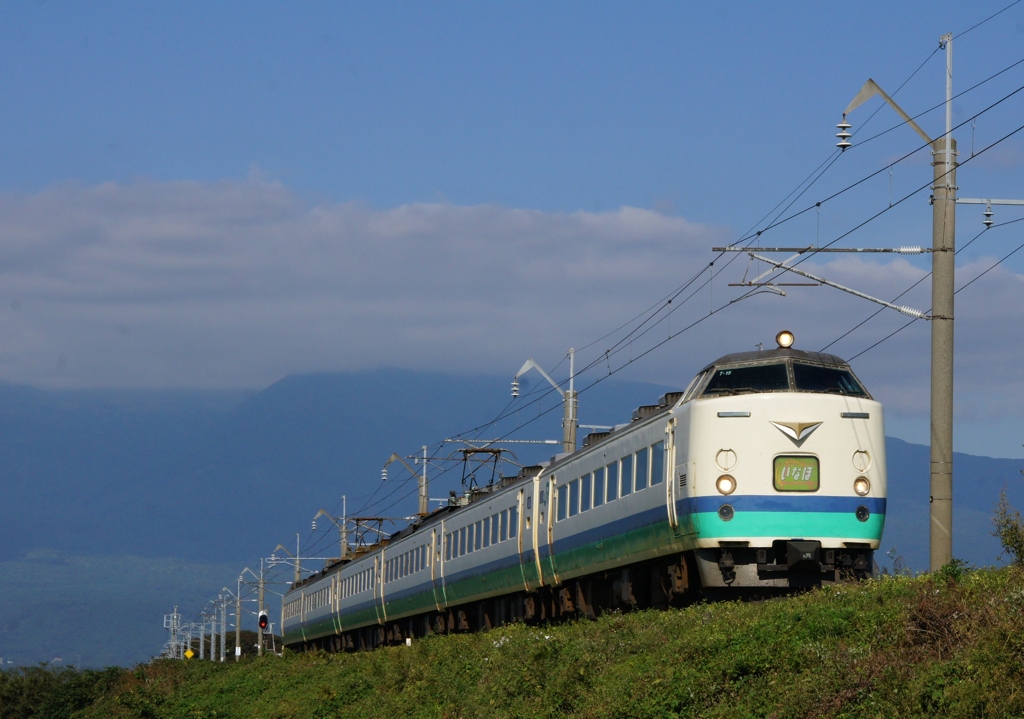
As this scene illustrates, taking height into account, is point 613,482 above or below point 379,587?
above

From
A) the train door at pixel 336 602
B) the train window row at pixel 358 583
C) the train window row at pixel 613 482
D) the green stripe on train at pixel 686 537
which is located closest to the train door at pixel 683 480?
the green stripe on train at pixel 686 537

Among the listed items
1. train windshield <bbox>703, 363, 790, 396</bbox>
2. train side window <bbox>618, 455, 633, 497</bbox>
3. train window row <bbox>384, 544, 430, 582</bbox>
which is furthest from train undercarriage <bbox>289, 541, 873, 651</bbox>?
train window row <bbox>384, 544, 430, 582</bbox>

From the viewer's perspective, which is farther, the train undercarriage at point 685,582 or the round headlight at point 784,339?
the round headlight at point 784,339

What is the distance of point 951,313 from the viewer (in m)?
19.6

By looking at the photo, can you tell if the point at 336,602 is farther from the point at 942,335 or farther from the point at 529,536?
the point at 942,335

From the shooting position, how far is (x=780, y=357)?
20125mm

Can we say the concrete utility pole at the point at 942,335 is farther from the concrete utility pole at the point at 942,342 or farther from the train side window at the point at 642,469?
the train side window at the point at 642,469

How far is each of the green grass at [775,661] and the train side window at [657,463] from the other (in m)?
2.06

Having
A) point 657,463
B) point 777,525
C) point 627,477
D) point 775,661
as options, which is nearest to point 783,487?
point 777,525

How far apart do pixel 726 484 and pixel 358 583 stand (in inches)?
1359

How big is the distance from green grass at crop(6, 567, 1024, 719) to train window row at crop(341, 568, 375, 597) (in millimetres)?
24619

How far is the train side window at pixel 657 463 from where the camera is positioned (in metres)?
21.0

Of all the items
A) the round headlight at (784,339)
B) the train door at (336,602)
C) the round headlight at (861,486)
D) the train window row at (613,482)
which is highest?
the round headlight at (784,339)

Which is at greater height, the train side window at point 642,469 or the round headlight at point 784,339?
Answer: the round headlight at point 784,339
